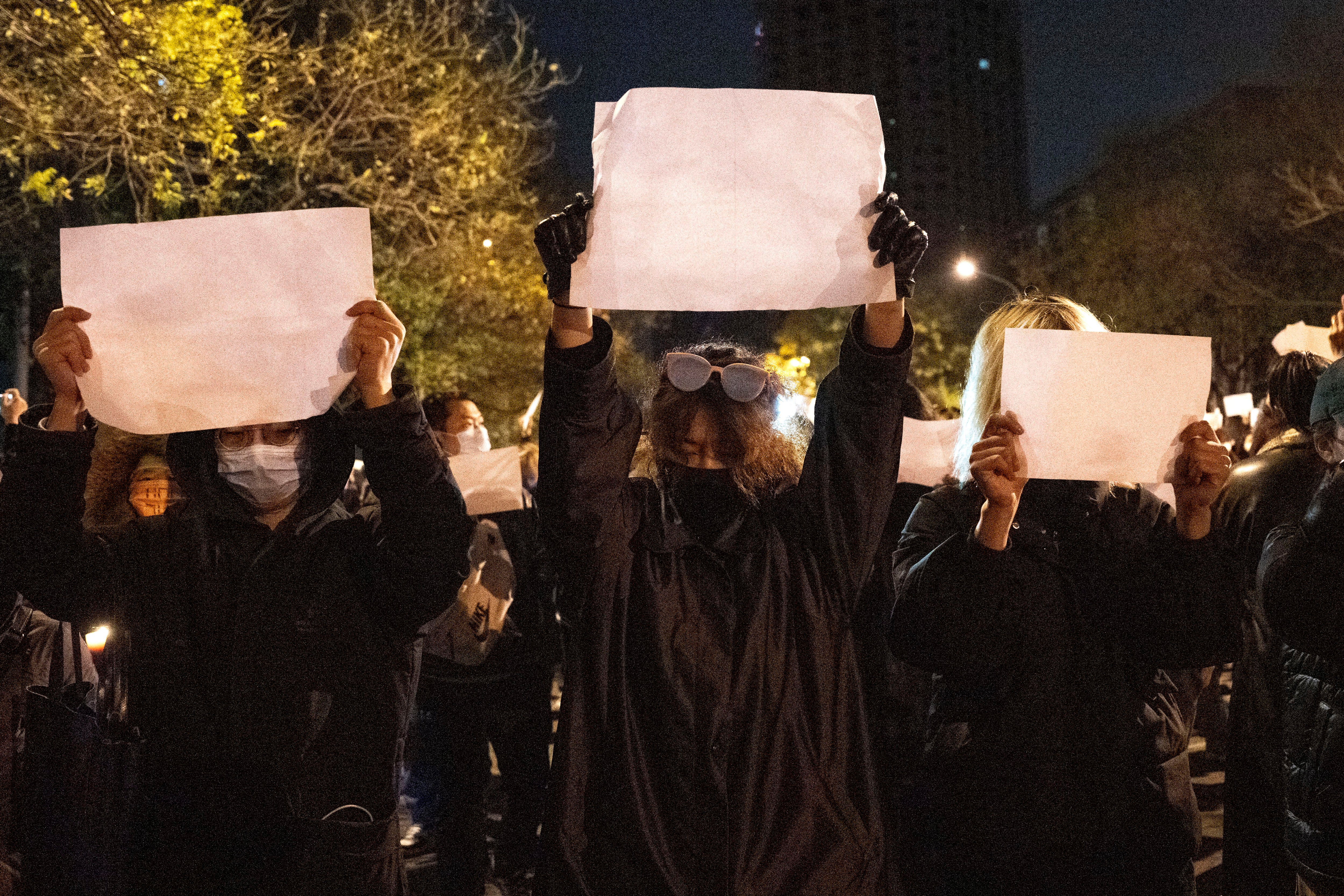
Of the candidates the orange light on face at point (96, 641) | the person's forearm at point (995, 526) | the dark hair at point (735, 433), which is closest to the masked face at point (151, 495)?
the orange light on face at point (96, 641)

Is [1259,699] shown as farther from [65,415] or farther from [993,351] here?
[65,415]

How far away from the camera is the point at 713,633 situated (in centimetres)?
238

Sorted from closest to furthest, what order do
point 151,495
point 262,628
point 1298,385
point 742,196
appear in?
1. point 742,196
2. point 262,628
3. point 1298,385
4. point 151,495

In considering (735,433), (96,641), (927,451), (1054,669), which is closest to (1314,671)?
(1054,669)

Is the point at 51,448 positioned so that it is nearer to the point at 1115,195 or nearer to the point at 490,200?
the point at 490,200

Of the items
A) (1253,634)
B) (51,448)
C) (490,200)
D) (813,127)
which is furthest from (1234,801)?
(490,200)

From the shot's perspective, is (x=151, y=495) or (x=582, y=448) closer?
(x=582, y=448)

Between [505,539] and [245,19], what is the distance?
37.4ft

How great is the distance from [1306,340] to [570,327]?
467cm

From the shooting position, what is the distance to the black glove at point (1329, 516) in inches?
101

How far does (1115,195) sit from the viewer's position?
104 ft

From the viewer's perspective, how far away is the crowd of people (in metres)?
2.32

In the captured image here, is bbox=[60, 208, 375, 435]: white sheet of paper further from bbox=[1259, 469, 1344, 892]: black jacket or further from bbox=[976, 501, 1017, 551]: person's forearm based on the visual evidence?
bbox=[1259, 469, 1344, 892]: black jacket

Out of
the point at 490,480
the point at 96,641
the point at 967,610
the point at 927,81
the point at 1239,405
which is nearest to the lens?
the point at 967,610
